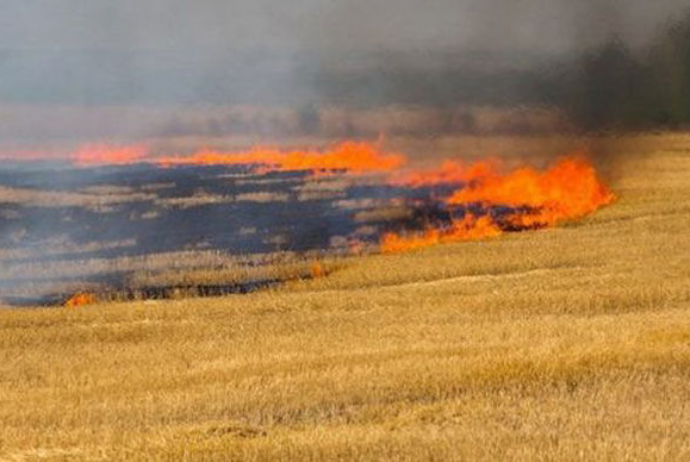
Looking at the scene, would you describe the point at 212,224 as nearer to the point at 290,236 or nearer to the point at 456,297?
the point at 290,236

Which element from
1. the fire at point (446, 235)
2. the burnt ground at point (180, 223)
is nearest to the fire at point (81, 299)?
the burnt ground at point (180, 223)

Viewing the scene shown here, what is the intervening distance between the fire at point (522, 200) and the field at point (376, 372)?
21815mm

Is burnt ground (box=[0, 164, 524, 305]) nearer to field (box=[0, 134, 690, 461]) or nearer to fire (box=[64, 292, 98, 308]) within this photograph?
fire (box=[64, 292, 98, 308])

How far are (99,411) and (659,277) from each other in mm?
24983

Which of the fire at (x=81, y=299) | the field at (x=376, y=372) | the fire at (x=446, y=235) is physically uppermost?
the field at (x=376, y=372)

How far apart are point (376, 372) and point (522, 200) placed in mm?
68676

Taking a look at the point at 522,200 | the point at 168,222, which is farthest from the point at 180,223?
the point at 522,200

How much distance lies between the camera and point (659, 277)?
1583 inches

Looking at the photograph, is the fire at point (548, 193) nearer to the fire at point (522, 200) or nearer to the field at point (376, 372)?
the fire at point (522, 200)

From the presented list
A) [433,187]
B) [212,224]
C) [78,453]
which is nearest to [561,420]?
[78,453]

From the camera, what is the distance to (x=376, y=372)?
2280 cm

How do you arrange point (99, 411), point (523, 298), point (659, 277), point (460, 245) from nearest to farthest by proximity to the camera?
point (99, 411), point (523, 298), point (659, 277), point (460, 245)

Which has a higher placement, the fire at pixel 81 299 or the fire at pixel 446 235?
the fire at pixel 81 299

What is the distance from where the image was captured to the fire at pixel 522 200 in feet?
234
